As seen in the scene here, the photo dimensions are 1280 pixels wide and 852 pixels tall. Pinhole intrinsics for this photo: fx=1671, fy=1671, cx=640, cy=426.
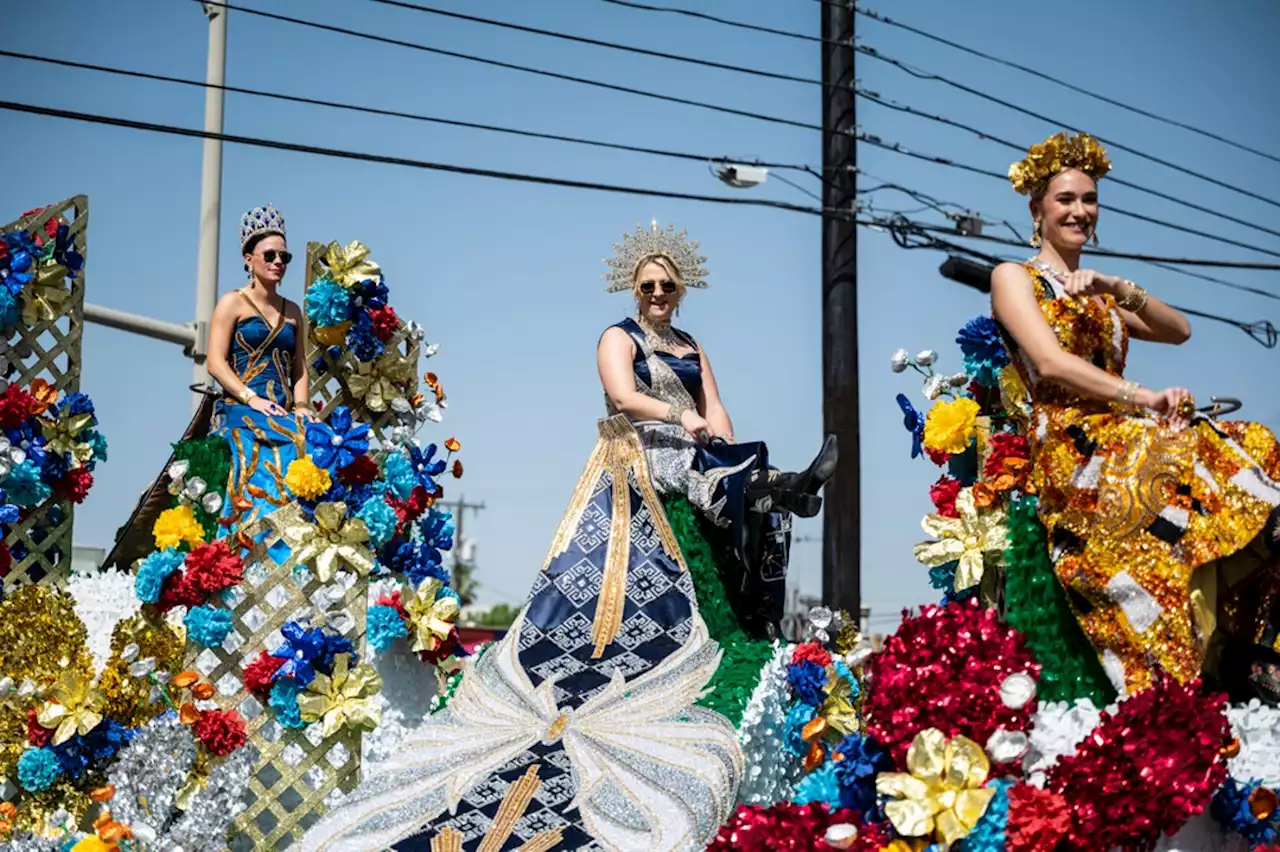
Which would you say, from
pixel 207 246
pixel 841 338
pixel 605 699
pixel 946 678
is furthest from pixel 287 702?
pixel 207 246

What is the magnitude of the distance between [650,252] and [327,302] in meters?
1.66

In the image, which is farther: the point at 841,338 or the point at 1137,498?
the point at 841,338

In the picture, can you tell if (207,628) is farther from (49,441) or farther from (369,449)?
(49,441)

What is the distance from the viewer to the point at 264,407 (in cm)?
837

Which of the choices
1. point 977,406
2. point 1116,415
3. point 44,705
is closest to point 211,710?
→ point 44,705

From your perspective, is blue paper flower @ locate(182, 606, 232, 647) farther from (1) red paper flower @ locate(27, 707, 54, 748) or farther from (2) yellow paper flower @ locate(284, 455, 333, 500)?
(1) red paper flower @ locate(27, 707, 54, 748)

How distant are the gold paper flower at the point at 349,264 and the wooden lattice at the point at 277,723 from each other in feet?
5.15

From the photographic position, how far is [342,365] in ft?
28.1

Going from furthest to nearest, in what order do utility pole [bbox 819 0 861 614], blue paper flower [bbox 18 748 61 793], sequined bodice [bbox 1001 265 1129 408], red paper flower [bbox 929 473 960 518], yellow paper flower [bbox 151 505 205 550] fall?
1. utility pole [bbox 819 0 861 614]
2. yellow paper flower [bbox 151 505 205 550]
3. blue paper flower [bbox 18 748 61 793]
4. red paper flower [bbox 929 473 960 518]
5. sequined bodice [bbox 1001 265 1129 408]

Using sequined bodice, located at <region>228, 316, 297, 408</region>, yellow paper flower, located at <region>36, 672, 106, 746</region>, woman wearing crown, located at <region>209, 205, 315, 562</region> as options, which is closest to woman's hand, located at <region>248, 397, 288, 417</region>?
woman wearing crown, located at <region>209, 205, 315, 562</region>

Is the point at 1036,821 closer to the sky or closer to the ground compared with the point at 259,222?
closer to the ground

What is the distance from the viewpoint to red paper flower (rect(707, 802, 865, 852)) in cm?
470

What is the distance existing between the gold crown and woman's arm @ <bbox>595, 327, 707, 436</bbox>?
1.96 metres

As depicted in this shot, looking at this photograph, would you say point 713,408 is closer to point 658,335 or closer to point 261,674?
point 658,335
